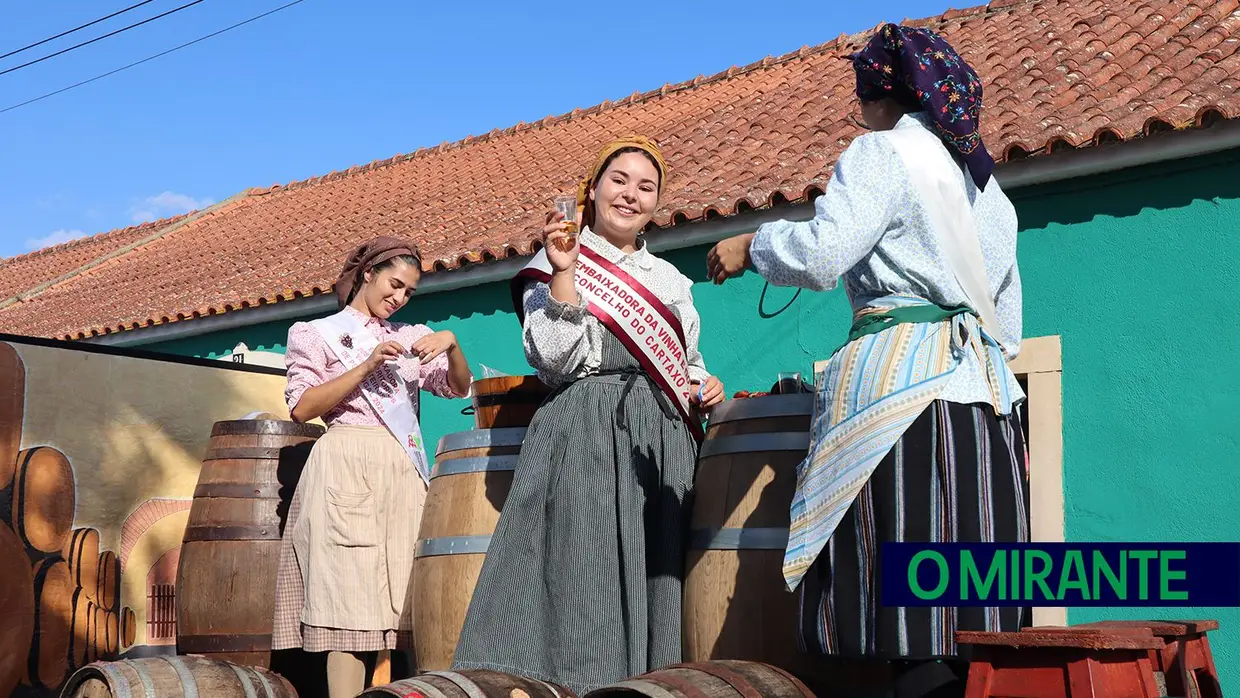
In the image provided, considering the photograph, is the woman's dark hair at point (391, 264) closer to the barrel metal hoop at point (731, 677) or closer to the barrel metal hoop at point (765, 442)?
the barrel metal hoop at point (765, 442)

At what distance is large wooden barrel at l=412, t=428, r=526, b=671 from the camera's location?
155 inches

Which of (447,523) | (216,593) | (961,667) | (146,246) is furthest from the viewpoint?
(146,246)

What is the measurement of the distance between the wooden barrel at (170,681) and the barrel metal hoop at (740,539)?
4.36ft

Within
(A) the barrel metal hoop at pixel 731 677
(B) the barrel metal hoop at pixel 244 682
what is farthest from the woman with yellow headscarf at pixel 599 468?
(B) the barrel metal hoop at pixel 244 682

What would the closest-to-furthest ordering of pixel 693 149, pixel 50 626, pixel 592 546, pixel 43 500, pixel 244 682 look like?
pixel 592 546 → pixel 244 682 → pixel 50 626 → pixel 43 500 → pixel 693 149

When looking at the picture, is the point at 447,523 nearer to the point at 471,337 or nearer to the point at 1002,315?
the point at 1002,315

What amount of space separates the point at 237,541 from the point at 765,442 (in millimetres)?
2482

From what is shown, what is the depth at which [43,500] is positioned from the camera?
564cm

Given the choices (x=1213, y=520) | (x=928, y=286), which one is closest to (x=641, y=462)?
(x=928, y=286)

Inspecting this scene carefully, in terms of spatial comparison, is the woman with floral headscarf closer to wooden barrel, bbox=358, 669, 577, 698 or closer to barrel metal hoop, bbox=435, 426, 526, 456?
wooden barrel, bbox=358, 669, 577, 698

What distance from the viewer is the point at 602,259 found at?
3732 millimetres

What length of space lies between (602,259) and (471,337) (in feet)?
19.7

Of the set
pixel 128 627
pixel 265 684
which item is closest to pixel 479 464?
pixel 265 684

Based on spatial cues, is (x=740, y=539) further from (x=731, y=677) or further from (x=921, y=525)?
(x=921, y=525)
